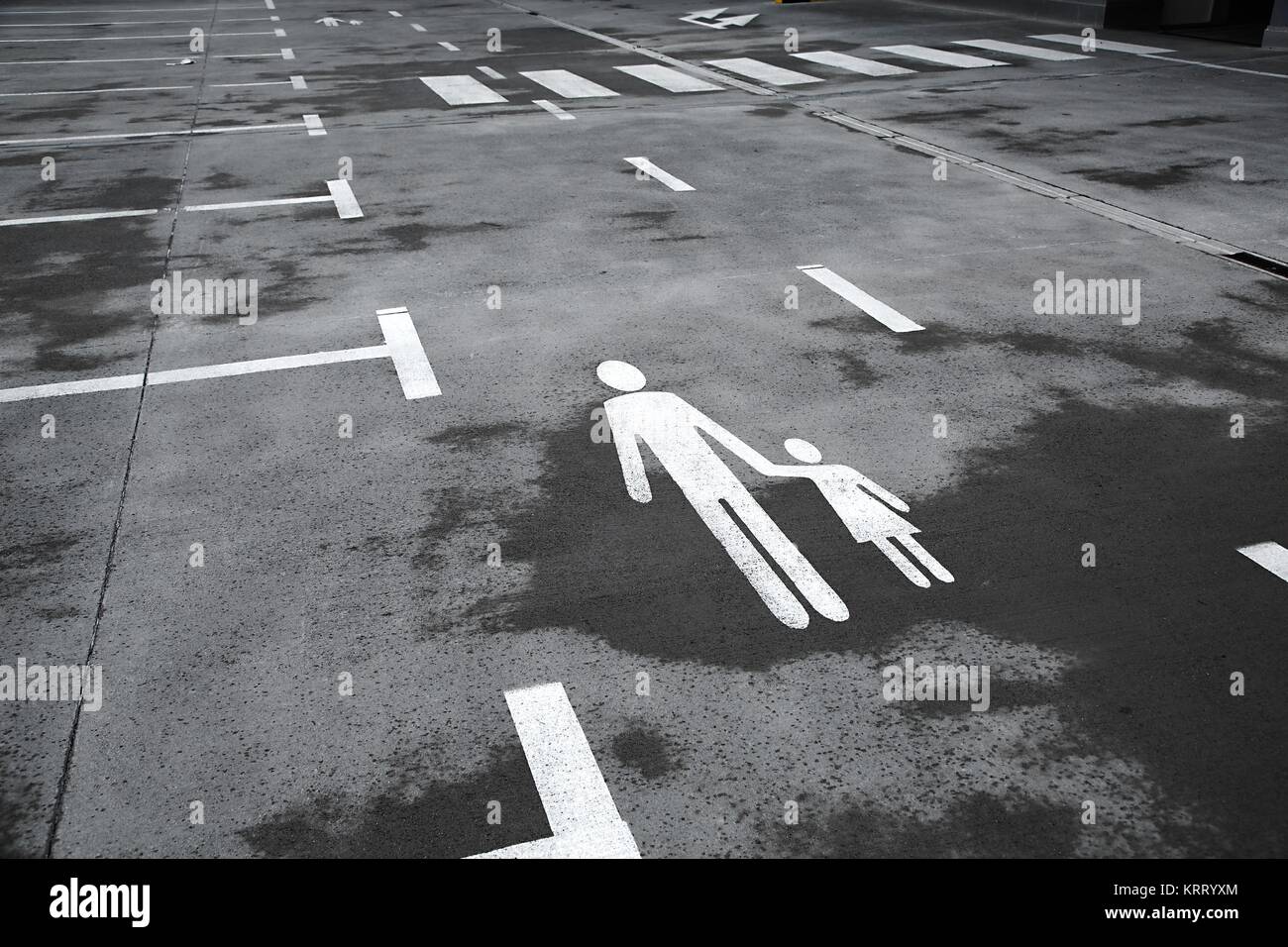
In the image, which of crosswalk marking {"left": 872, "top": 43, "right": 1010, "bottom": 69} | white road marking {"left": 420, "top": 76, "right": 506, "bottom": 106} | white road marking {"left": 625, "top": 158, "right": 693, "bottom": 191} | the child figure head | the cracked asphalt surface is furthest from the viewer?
crosswalk marking {"left": 872, "top": 43, "right": 1010, "bottom": 69}

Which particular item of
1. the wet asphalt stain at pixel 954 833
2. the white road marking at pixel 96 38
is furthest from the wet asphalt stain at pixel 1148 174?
the white road marking at pixel 96 38

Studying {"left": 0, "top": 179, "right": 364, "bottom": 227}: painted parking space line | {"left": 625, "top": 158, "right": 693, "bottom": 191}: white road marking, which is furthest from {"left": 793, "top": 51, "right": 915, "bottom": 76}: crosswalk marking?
{"left": 0, "top": 179, "right": 364, "bottom": 227}: painted parking space line

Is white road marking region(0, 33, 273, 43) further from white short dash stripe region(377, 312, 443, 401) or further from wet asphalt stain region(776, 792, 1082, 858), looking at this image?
wet asphalt stain region(776, 792, 1082, 858)

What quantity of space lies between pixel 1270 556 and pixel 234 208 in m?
9.68

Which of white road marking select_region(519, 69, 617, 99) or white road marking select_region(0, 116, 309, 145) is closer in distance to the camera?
white road marking select_region(0, 116, 309, 145)

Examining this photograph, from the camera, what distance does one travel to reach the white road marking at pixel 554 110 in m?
15.2

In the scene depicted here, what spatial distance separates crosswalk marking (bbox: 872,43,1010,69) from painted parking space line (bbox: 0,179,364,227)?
11098mm

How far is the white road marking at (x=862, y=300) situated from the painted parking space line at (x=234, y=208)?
15.3ft

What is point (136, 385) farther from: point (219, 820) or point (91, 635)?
point (219, 820)

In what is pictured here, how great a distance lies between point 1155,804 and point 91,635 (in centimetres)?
417

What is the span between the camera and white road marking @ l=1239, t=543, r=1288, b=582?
4.81 m

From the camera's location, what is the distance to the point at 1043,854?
3418mm

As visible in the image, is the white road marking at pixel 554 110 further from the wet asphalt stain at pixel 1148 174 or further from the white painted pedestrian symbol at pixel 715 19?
the white painted pedestrian symbol at pixel 715 19

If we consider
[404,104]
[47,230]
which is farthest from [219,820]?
[404,104]
